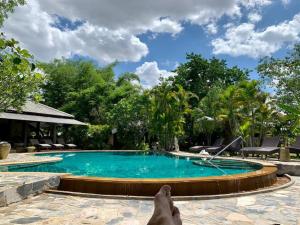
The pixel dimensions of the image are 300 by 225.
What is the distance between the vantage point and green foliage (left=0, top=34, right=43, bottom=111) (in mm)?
2469

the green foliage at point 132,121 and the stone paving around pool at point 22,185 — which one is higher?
the green foliage at point 132,121

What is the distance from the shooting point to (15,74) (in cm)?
344

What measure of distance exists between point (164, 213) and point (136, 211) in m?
3.98

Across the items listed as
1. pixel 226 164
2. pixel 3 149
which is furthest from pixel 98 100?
pixel 226 164

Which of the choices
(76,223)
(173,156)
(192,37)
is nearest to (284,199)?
(76,223)

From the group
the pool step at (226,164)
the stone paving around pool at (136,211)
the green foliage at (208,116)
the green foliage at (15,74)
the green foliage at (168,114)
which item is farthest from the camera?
the green foliage at (208,116)

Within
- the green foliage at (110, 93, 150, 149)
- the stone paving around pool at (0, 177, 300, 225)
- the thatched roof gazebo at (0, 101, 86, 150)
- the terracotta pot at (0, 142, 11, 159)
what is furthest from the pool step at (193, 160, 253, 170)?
the thatched roof gazebo at (0, 101, 86, 150)

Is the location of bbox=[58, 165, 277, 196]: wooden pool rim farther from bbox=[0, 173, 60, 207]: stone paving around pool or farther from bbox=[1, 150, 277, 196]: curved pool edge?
bbox=[0, 173, 60, 207]: stone paving around pool

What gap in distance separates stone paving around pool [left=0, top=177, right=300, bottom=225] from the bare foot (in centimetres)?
309

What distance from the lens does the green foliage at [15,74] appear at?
247cm

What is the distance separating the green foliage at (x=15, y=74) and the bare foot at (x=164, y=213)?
55.2 inches

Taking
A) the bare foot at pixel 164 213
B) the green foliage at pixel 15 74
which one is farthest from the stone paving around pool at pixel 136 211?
the bare foot at pixel 164 213

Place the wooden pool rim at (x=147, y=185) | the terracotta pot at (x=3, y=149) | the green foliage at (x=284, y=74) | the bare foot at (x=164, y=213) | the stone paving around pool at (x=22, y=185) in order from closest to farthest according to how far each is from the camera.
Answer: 1. the bare foot at (x=164, y=213)
2. the stone paving around pool at (x=22, y=185)
3. the wooden pool rim at (x=147, y=185)
4. the terracotta pot at (x=3, y=149)
5. the green foliage at (x=284, y=74)

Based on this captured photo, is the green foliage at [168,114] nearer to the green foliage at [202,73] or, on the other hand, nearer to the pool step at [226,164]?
the pool step at [226,164]
